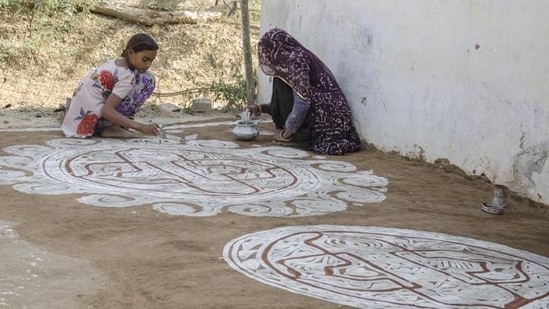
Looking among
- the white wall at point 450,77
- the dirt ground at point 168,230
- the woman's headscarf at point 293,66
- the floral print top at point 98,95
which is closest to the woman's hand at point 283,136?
the dirt ground at point 168,230

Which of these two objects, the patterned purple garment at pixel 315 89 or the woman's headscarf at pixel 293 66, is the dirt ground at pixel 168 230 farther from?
the woman's headscarf at pixel 293 66

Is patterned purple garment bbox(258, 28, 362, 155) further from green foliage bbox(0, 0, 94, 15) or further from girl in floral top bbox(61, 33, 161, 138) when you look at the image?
green foliage bbox(0, 0, 94, 15)

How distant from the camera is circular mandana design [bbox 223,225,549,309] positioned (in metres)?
3.18

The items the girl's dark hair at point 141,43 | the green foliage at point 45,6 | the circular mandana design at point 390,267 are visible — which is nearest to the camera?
the circular mandana design at point 390,267

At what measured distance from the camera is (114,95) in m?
6.09

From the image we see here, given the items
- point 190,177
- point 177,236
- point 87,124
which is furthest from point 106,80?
point 177,236

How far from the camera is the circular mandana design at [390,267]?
3.18 meters

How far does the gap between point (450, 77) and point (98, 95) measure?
260cm

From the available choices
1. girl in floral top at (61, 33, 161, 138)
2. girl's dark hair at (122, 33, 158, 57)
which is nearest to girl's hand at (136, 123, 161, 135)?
girl in floral top at (61, 33, 161, 138)

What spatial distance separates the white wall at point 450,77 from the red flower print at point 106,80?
77.4 inches

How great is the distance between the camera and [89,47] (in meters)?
11.7

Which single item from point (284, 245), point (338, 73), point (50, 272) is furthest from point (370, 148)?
point (50, 272)

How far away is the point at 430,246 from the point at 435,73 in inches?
90.5

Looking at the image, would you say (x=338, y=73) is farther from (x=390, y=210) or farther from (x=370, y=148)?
(x=390, y=210)
